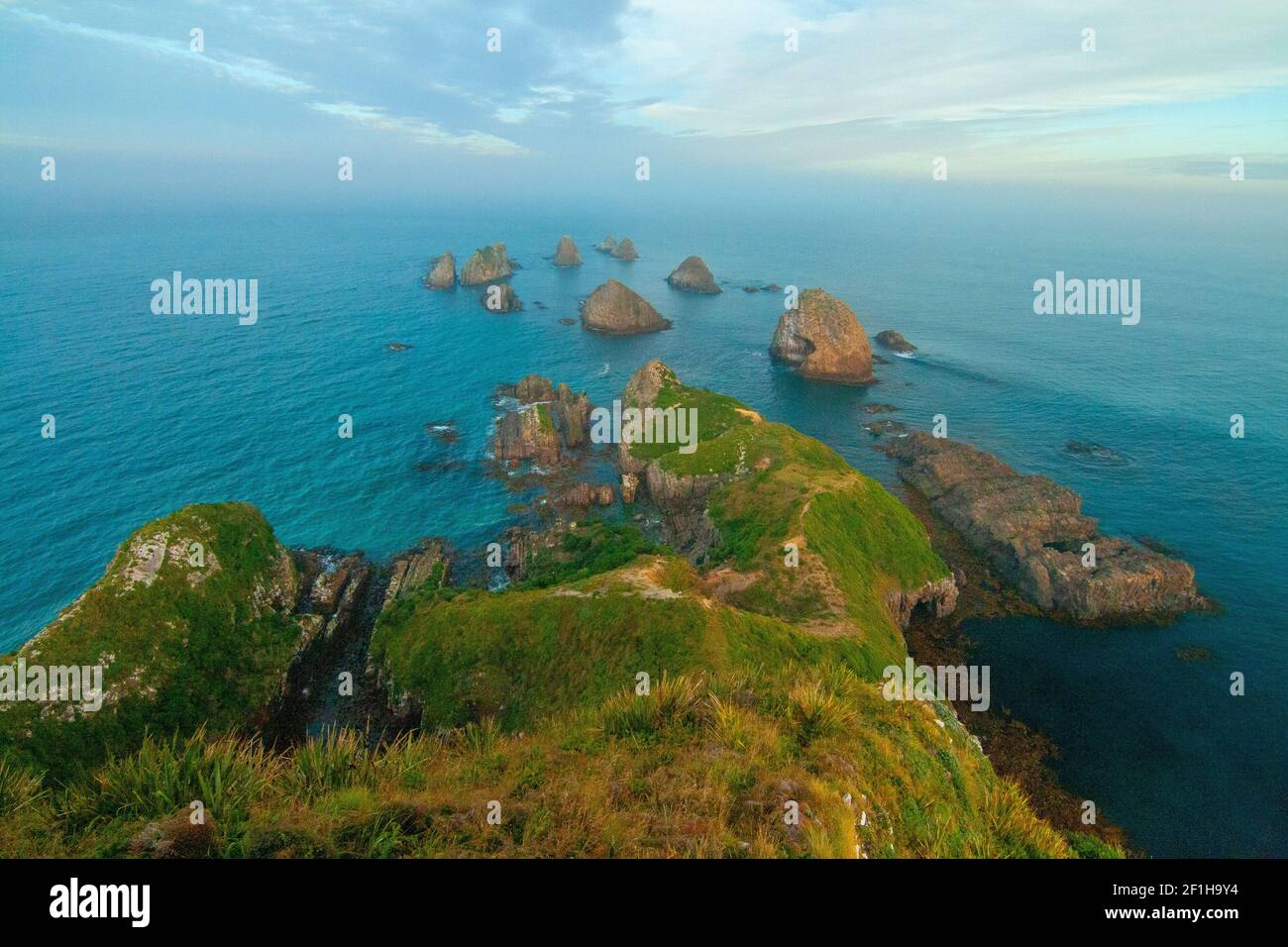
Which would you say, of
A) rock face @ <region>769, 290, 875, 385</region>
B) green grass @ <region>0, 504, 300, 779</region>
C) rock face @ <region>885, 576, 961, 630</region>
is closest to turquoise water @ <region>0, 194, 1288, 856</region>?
rock face @ <region>885, 576, 961, 630</region>

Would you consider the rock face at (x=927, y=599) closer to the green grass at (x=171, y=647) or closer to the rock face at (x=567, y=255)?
the green grass at (x=171, y=647)

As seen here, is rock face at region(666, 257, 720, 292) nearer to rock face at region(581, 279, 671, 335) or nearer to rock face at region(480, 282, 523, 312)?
rock face at region(581, 279, 671, 335)

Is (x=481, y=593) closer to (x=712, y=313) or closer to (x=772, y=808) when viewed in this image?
(x=772, y=808)

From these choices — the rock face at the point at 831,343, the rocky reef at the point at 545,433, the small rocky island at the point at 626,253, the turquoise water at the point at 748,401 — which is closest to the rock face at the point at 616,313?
the turquoise water at the point at 748,401

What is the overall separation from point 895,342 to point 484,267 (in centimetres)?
9578

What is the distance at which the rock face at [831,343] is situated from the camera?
285 feet

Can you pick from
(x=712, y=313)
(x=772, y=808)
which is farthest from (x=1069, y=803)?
(x=712, y=313)

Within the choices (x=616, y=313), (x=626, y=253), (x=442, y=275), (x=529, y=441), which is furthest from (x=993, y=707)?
(x=626, y=253)

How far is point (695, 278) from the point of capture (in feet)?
468

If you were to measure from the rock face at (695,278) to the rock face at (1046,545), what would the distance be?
93188 millimetres

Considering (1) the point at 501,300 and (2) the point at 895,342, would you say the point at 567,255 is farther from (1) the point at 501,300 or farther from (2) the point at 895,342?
(2) the point at 895,342

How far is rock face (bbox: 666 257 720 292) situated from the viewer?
141875mm

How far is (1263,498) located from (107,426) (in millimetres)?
119930

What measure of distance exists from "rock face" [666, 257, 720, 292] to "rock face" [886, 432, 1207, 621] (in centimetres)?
9319
